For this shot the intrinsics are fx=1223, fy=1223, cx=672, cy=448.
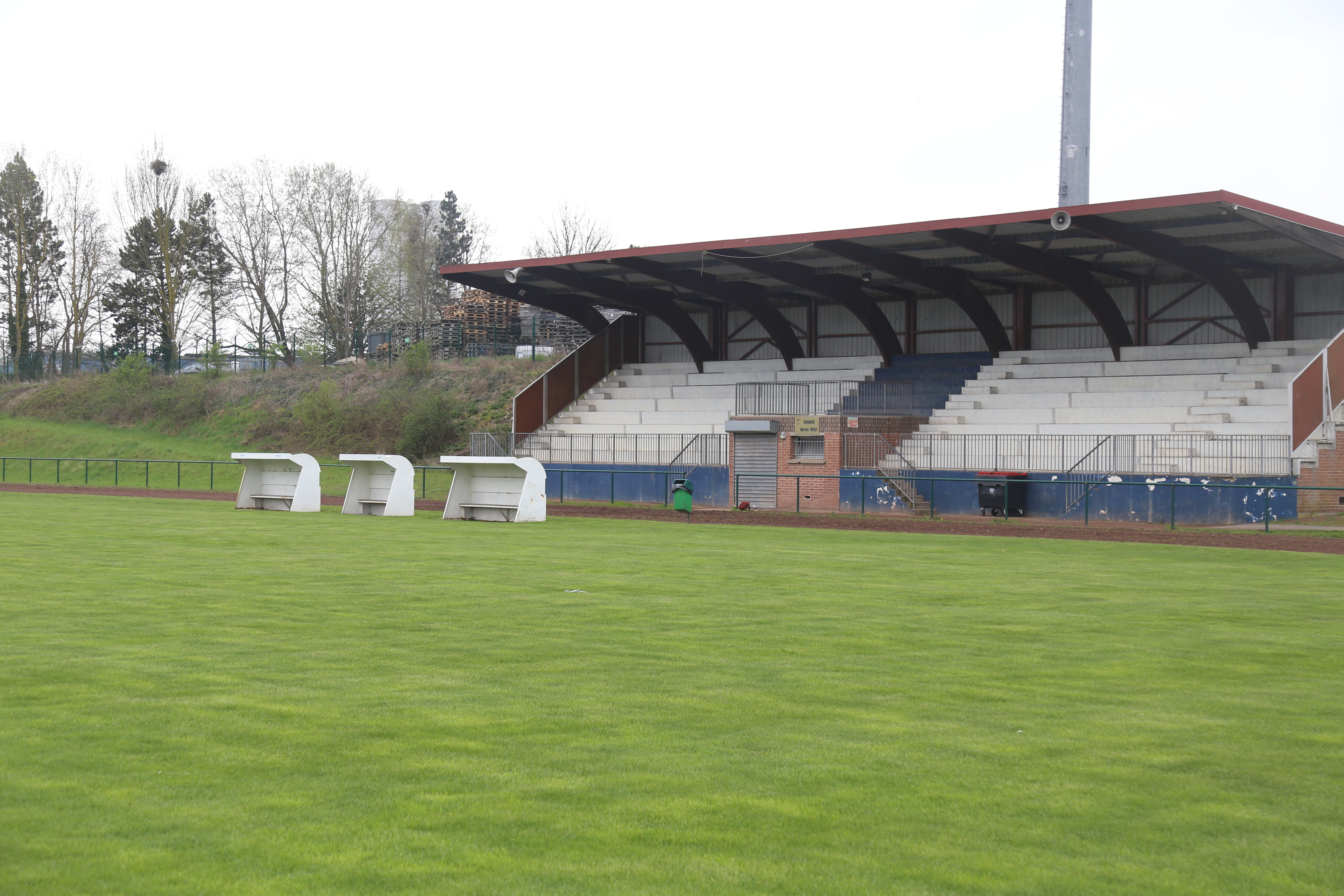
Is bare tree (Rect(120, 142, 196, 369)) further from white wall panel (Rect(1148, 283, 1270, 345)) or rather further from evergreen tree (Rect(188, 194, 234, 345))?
white wall panel (Rect(1148, 283, 1270, 345))

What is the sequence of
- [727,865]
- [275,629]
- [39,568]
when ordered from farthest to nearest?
[39,568] → [275,629] → [727,865]

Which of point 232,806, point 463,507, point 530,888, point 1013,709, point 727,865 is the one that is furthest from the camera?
point 463,507

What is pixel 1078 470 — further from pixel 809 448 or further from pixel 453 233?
pixel 453 233

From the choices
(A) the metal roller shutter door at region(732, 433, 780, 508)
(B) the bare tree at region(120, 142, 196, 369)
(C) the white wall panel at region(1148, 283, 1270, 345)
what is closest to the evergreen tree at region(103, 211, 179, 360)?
(B) the bare tree at region(120, 142, 196, 369)

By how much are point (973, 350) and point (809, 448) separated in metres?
10.2

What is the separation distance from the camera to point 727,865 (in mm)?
4660

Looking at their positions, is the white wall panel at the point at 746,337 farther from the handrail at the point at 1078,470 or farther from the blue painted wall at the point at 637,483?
the handrail at the point at 1078,470

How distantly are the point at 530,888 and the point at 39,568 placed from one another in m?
12.4

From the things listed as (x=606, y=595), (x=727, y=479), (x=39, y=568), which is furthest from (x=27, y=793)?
(x=727, y=479)

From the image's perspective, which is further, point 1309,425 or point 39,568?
point 1309,425

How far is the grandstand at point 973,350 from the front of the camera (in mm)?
30609

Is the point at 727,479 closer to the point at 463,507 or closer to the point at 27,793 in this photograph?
the point at 463,507

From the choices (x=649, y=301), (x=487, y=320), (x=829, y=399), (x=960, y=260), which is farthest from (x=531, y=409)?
(x=487, y=320)

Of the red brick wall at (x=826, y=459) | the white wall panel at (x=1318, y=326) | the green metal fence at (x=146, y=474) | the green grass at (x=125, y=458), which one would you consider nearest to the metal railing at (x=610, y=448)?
the red brick wall at (x=826, y=459)
